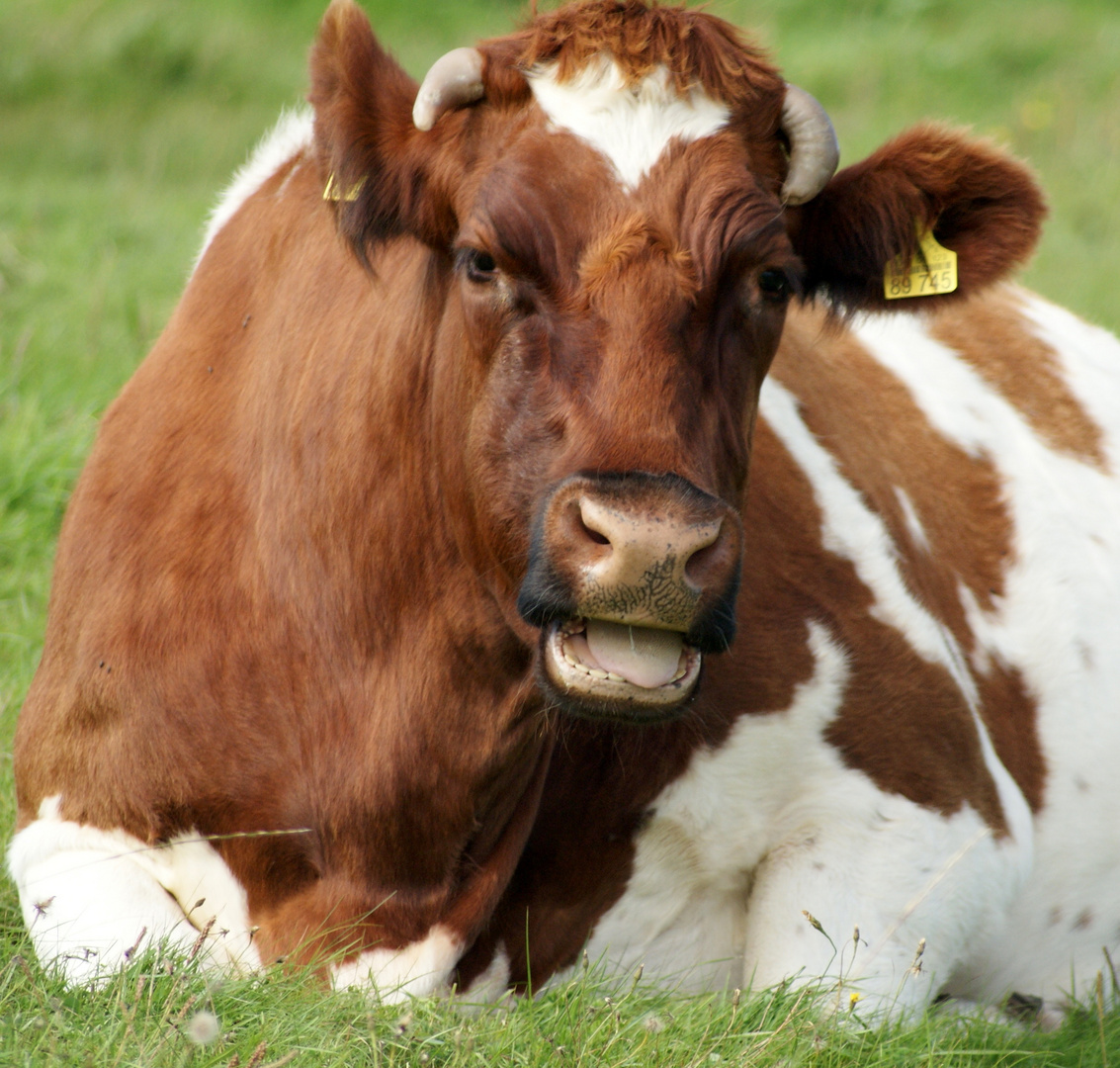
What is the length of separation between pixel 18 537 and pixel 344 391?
2.57 meters

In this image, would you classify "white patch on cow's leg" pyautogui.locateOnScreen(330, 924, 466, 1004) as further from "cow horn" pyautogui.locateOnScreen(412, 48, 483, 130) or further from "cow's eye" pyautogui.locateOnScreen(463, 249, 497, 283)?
"cow horn" pyautogui.locateOnScreen(412, 48, 483, 130)

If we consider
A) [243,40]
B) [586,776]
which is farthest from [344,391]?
[243,40]

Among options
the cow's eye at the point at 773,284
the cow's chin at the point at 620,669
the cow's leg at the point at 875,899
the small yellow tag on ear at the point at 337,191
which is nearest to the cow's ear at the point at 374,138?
the small yellow tag on ear at the point at 337,191

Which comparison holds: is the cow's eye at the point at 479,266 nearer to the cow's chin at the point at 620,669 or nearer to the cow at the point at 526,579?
the cow at the point at 526,579

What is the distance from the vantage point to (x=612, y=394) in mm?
2828

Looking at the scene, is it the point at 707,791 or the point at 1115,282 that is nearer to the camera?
the point at 707,791

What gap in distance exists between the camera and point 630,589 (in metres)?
2.69

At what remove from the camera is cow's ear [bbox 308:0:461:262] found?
3.19 m

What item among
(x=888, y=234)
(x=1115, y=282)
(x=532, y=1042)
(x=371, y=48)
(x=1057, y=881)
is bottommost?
(x=1057, y=881)

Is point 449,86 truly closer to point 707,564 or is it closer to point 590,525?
point 590,525

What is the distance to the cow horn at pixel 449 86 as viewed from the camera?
3.10 metres

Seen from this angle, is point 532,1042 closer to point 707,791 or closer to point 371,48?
point 707,791

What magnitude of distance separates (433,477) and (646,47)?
3.10ft

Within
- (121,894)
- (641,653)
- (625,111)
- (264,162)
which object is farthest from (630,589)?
(264,162)
